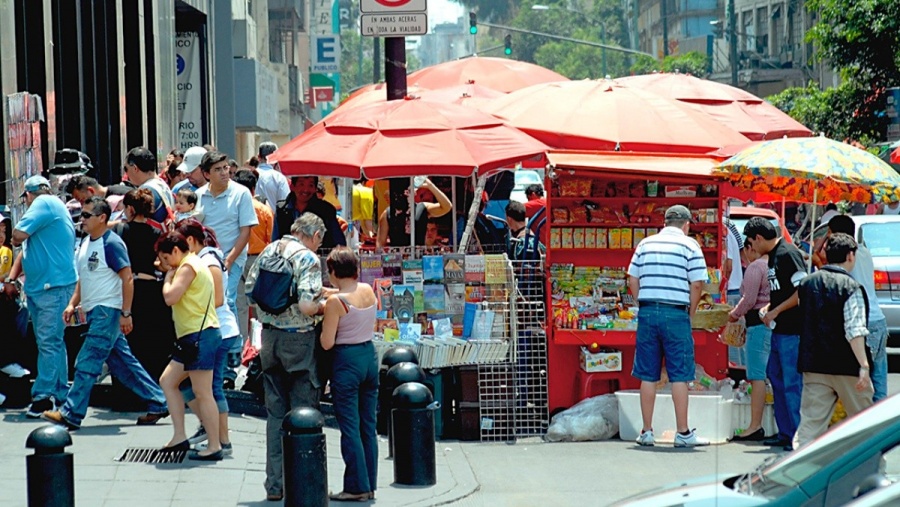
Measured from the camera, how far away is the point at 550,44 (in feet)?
382

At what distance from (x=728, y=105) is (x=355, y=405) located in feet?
36.0

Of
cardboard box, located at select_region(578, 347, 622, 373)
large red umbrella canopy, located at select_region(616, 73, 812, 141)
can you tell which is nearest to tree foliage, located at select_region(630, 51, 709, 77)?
large red umbrella canopy, located at select_region(616, 73, 812, 141)

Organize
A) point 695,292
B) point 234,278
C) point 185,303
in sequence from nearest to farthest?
point 185,303
point 695,292
point 234,278

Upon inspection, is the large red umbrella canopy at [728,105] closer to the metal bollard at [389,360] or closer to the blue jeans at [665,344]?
the blue jeans at [665,344]

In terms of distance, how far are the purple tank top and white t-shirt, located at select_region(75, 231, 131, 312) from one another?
95.1 inches

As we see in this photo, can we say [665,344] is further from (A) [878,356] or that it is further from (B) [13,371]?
(B) [13,371]

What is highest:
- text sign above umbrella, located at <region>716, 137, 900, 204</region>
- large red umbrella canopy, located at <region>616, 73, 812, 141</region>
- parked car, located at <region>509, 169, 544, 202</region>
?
large red umbrella canopy, located at <region>616, 73, 812, 141</region>

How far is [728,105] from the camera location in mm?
18062

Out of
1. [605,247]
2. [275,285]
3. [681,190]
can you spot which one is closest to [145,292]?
[275,285]

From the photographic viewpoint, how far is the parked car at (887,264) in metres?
14.5

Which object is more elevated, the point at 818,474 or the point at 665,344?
the point at 818,474

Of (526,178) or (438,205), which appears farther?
(526,178)

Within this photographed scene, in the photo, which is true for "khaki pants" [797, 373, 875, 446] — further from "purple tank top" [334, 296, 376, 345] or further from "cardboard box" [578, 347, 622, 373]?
"purple tank top" [334, 296, 376, 345]

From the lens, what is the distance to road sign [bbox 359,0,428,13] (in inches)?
514
